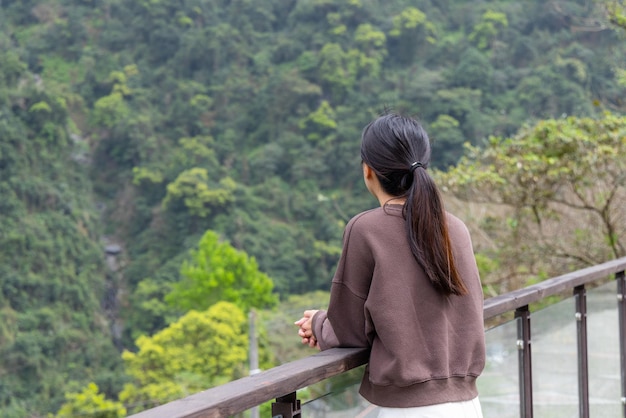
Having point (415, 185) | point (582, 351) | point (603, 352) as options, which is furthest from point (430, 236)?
point (603, 352)

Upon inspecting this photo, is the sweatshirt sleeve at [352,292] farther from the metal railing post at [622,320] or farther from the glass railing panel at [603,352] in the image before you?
the metal railing post at [622,320]

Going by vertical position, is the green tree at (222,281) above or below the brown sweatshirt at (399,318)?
below

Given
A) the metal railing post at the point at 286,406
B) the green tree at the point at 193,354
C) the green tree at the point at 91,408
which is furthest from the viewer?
the green tree at the point at 193,354

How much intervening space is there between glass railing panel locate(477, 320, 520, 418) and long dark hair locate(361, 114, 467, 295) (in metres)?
0.50

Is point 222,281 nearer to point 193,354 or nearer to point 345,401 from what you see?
point 193,354

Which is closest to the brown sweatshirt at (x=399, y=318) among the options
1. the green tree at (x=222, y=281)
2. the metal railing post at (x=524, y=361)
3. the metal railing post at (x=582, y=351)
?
the metal railing post at (x=524, y=361)

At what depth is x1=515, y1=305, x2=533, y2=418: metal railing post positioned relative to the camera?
181 cm

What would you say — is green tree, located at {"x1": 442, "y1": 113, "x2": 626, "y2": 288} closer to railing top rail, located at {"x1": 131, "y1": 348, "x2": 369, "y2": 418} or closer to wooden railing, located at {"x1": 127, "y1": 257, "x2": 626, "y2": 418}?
wooden railing, located at {"x1": 127, "y1": 257, "x2": 626, "y2": 418}

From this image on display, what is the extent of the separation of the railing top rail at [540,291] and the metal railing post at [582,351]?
0.22 ft

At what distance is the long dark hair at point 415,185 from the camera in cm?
122

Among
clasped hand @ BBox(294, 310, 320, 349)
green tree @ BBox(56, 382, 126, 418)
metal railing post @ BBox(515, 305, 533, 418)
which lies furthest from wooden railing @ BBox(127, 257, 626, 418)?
green tree @ BBox(56, 382, 126, 418)

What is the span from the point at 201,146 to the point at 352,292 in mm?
38124

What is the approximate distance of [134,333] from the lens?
3086 cm

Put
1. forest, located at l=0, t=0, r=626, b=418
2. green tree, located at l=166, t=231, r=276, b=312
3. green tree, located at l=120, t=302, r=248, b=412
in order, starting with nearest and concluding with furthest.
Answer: green tree, located at l=120, t=302, r=248, b=412, green tree, located at l=166, t=231, r=276, b=312, forest, located at l=0, t=0, r=626, b=418
